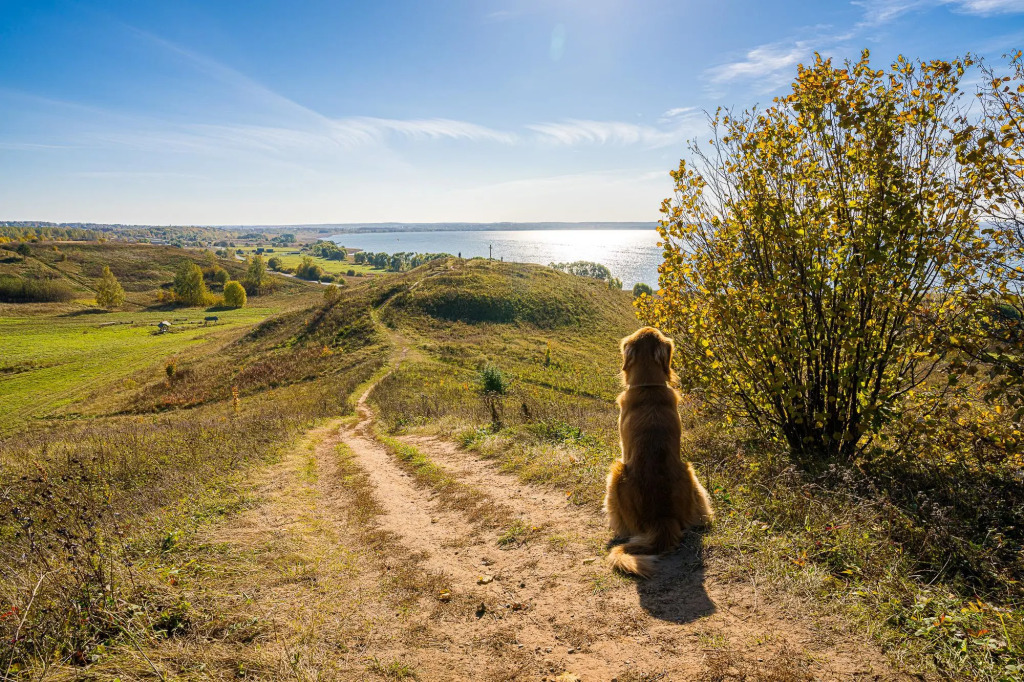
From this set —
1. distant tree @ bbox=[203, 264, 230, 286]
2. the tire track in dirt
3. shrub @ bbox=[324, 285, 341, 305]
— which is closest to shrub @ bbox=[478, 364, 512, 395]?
the tire track in dirt

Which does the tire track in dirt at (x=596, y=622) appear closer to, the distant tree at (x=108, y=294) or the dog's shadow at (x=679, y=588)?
the dog's shadow at (x=679, y=588)

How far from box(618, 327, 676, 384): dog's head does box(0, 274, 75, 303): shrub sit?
509ft

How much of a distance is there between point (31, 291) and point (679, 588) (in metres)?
160

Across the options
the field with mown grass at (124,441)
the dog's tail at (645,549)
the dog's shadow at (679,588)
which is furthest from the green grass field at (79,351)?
the dog's shadow at (679,588)

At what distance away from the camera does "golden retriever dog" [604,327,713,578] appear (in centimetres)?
540

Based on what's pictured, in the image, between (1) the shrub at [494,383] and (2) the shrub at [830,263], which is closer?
(2) the shrub at [830,263]

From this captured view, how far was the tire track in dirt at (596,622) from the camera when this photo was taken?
366 cm

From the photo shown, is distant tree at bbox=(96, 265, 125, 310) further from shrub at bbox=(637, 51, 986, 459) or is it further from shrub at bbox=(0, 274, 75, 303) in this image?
shrub at bbox=(637, 51, 986, 459)

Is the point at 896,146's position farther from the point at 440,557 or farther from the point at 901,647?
the point at 440,557

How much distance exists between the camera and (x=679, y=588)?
474 cm

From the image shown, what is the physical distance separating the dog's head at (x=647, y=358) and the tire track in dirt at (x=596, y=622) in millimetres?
2117

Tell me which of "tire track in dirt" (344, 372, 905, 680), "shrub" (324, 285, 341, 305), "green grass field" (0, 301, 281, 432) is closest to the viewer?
"tire track in dirt" (344, 372, 905, 680)

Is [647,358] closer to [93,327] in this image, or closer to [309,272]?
[93,327]

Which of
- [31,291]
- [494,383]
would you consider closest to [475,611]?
[494,383]
